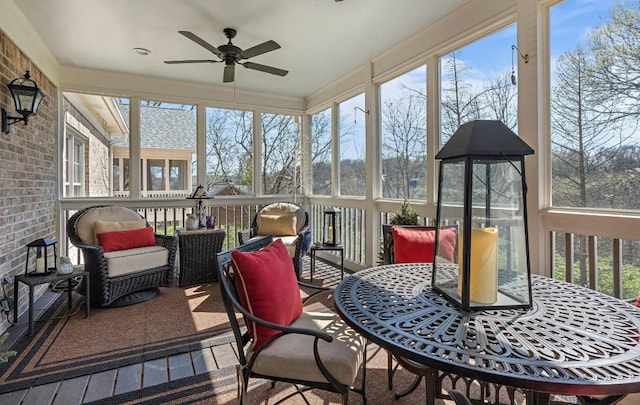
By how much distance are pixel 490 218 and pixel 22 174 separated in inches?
161

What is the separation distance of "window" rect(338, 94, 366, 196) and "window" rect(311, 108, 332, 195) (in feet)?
1.25

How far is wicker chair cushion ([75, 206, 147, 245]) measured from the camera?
3.76 metres

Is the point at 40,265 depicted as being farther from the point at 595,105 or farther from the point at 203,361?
the point at 595,105

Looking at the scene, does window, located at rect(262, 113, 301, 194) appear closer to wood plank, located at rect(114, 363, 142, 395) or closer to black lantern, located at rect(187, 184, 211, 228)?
black lantern, located at rect(187, 184, 211, 228)

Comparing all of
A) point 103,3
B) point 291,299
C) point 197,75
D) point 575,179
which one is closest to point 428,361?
point 291,299

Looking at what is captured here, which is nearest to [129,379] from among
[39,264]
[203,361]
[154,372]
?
[154,372]

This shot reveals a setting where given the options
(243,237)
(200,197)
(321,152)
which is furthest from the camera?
(321,152)

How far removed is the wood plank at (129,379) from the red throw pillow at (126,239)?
1796mm

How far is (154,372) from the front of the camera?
223cm

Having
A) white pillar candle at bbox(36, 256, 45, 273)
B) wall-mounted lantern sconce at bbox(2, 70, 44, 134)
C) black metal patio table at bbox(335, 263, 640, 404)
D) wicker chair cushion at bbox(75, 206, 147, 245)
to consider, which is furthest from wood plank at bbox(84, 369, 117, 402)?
wall-mounted lantern sconce at bbox(2, 70, 44, 134)

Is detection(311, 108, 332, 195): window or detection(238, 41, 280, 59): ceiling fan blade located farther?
detection(311, 108, 332, 195): window

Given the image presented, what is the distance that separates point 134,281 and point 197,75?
3009 mm

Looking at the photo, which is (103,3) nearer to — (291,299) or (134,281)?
(134,281)

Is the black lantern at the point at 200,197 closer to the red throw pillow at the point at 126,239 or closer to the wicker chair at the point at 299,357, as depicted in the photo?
the red throw pillow at the point at 126,239
